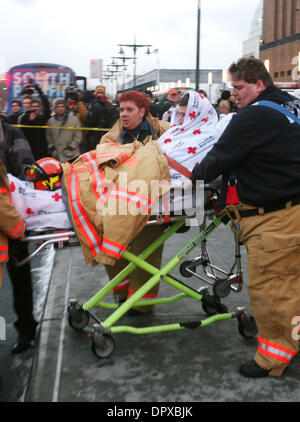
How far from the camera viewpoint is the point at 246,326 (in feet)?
11.7

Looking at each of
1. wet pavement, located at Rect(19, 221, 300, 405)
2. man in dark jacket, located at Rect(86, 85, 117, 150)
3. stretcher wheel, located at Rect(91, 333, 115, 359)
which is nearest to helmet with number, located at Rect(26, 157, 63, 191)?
stretcher wheel, located at Rect(91, 333, 115, 359)

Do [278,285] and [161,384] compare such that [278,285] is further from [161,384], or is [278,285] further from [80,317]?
[80,317]

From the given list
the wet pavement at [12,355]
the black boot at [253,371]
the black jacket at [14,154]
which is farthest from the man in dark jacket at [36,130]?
the black boot at [253,371]

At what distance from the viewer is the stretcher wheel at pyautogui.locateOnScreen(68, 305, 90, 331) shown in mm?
3701

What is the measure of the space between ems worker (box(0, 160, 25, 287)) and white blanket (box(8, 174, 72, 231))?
0.13 m

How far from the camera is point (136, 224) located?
3027mm

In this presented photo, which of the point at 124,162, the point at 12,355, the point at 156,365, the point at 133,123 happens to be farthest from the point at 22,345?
the point at 133,123

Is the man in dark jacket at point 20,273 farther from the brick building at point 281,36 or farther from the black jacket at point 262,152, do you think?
the brick building at point 281,36

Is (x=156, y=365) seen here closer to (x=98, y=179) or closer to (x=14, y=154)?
(x=98, y=179)

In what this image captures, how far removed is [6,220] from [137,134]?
1610mm

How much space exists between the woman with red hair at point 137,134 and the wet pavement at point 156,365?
0.31 meters
